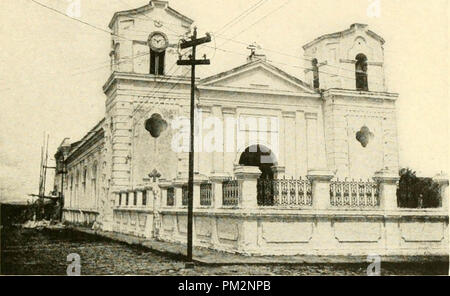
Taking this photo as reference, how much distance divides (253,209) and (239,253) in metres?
1.02

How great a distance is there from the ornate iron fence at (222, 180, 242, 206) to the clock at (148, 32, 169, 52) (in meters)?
7.57

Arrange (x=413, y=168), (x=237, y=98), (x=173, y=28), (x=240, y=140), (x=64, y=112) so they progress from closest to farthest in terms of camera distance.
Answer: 1. (x=64, y=112)
2. (x=413, y=168)
3. (x=173, y=28)
4. (x=240, y=140)
5. (x=237, y=98)

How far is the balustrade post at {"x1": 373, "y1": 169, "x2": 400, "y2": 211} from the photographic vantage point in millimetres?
13539

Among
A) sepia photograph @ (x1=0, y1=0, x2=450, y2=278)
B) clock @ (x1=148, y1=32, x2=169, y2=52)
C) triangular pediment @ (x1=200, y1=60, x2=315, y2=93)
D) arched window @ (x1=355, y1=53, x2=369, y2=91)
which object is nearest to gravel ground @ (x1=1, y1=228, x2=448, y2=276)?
sepia photograph @ (x1=0, y1=0, x2=450, y2=278)

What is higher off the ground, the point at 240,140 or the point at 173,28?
the point at 173,28

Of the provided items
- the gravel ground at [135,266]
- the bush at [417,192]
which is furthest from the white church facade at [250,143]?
the gravel ground at [135,266]

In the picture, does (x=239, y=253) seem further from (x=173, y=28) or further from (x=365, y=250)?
(x=173, y=28)

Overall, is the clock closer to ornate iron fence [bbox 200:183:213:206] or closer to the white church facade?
the white church facade

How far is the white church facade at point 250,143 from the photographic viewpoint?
13242mm

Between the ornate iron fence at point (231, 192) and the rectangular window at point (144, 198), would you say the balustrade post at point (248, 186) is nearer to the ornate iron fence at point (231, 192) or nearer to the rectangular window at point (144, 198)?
the ornate iron fence at point (231, 192)

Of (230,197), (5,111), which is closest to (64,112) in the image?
(5,111)

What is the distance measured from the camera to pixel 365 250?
42.7ft

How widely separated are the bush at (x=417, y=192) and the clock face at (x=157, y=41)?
9.13 meters

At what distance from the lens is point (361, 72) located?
69.6 ft
